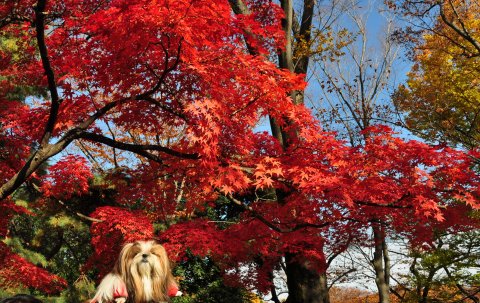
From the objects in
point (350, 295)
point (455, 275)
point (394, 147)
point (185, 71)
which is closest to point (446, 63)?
point (455, 275)

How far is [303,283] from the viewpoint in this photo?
8.77m

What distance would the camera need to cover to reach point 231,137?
6.97 metres

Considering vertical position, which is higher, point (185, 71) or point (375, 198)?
point (185, 71)

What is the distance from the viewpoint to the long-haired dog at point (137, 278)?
106 inches

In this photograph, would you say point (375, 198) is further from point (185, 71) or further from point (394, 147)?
point (185, 71)

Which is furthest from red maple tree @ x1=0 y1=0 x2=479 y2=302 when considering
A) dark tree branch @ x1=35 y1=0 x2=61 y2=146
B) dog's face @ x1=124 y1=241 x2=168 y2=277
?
dog's face @ x1=124 y1=241 x2=168 y2=277

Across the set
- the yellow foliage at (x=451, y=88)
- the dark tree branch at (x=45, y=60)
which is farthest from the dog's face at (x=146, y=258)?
the yellow foliage at (x=451, y=88)

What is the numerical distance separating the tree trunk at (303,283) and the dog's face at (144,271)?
20.7ft

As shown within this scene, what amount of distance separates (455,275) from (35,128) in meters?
14.2

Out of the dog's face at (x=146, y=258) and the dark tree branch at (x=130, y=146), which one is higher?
the dark tree branch at (x=130, y=146)

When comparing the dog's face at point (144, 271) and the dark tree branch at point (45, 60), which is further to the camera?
the dark tree branch at point (45, 60)

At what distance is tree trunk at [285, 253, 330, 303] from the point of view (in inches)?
342

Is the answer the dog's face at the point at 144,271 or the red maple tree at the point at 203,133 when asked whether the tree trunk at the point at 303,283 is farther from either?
the dog's face at the point at 144,271

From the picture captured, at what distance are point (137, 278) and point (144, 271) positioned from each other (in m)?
0.05
